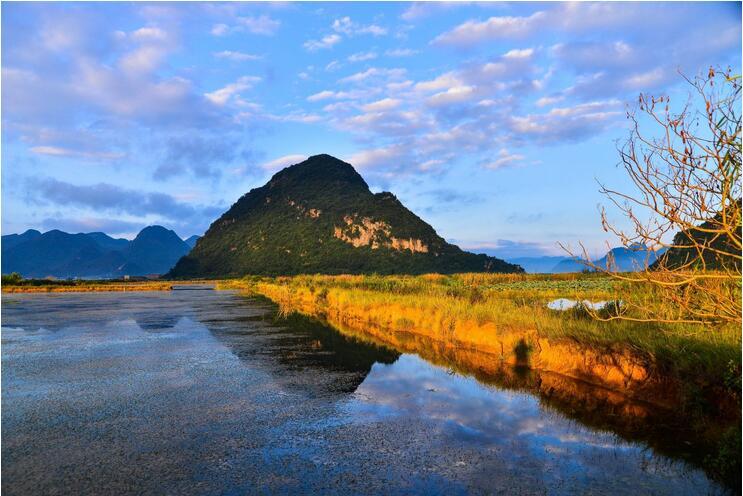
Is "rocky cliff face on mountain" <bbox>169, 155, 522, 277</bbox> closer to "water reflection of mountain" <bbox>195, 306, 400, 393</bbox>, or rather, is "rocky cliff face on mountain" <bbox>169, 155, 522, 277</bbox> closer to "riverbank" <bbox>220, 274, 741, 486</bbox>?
"water reflection of mountain" <bbox>195, 306, 400, 393</bbox>

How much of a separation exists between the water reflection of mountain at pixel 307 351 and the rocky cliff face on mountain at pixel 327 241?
10614 cm

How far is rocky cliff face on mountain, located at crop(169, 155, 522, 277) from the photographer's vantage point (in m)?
139

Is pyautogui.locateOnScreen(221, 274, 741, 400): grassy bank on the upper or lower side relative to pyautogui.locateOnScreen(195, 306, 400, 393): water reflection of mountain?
upper

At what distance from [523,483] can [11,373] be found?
43.6 ft

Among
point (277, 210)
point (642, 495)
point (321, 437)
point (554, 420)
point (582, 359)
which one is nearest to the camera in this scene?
point (642, 495)

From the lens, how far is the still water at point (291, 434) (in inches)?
254

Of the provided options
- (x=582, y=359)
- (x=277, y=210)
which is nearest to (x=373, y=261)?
(x=277, y=210)

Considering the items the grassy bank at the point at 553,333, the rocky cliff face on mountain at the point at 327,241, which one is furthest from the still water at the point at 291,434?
the rocky cliff face on mountain at the point at 327,241

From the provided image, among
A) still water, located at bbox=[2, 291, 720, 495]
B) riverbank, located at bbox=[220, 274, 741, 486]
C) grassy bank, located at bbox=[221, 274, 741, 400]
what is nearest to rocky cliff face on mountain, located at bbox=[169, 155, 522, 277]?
grassy bank, located at bbox=[221, 274, 741, 400]

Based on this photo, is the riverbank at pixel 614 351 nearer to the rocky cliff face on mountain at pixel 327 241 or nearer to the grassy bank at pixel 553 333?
the grassy bank at pixel 553 333

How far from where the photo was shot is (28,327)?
23.6m

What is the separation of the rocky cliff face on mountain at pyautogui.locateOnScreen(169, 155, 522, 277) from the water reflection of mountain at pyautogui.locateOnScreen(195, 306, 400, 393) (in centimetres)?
10614

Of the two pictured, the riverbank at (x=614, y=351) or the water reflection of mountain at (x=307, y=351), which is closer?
the riverbank at (x=614, y=351)

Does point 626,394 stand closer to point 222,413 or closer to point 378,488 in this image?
point 378,488
